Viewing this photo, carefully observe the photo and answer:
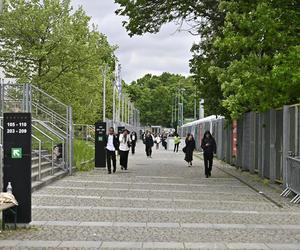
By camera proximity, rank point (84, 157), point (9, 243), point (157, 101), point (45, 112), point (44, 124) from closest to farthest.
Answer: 1. point (9, 243)
2. point (44, 124)
3. point (45, 112)
4. point (84, 157)
5. point (157, 101)

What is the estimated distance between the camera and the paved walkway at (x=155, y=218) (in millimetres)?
9344

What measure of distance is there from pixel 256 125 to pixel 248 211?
10.8 m

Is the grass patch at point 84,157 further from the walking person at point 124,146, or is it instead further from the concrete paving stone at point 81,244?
the concrete paving stone at point 81,244

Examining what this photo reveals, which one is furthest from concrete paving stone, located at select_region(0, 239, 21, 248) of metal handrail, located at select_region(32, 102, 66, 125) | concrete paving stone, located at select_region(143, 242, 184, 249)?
metal handrail, located at select_region(32, 102, 66, 125)

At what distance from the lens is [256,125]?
23719 millimetres

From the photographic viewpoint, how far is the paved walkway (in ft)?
30.7

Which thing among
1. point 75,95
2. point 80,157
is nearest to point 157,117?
Result: point 75,95

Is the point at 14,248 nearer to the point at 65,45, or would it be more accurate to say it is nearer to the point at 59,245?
the point at 59,245

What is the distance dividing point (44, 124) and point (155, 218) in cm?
1179

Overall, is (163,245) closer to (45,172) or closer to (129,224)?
(129,224)

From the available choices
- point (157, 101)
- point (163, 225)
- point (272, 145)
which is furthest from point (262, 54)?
point (157, 101)

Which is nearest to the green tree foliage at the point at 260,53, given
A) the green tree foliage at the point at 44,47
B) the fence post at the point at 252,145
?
the fence post at the point at 252,145

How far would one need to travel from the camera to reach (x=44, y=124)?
2283 centimetres

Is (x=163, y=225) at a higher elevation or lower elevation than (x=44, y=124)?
lower
